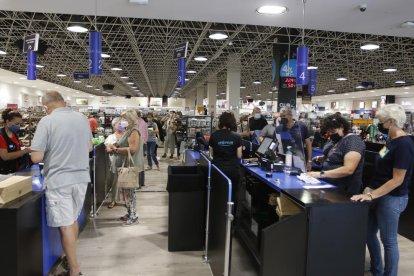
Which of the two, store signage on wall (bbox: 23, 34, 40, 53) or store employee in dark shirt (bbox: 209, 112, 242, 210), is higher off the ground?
store signage on wall (bbox: 23, 34, 40, 53)

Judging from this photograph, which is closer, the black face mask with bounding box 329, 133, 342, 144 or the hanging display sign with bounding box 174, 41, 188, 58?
the black face mask with bounding box 329, 133, 342, 144

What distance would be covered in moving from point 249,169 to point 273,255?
5.40 feet

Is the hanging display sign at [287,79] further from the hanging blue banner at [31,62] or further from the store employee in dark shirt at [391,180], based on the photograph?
the store employee in dark shirt at [391,180]

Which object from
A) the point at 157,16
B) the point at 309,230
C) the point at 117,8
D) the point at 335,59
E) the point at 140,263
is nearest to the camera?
the point at 309,230

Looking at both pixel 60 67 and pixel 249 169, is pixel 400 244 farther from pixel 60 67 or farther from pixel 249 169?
pixel 60 67

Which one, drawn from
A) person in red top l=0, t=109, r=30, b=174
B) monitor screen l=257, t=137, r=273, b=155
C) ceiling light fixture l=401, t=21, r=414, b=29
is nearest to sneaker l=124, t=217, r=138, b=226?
person in red top l=0, t=109, r=30, b=174

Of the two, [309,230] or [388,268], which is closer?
[309,230]

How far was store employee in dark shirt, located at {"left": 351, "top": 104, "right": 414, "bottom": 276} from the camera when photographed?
293 cm

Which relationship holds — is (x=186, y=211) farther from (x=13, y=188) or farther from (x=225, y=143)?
(x=13, y=188)

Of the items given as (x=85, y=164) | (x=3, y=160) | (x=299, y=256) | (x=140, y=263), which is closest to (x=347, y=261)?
(x=299, y=256)

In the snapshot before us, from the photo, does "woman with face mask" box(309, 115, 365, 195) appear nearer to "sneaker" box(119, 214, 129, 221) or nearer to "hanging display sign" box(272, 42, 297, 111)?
"sneaker" box(119, 214, 129, 221)

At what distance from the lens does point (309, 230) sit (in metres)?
2.70

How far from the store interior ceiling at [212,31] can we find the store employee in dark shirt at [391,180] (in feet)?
9.14

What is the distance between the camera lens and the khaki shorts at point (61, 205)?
3.08m
